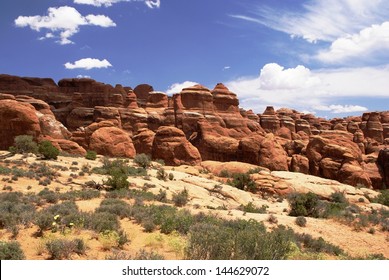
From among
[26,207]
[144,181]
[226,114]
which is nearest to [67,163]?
[144,181]

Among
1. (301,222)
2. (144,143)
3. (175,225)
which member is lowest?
(301,222)

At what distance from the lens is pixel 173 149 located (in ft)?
133

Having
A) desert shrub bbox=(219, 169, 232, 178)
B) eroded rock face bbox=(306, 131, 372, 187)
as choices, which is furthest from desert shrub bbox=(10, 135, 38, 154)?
eroded rock face bbox=(306, 131, 372, 187)

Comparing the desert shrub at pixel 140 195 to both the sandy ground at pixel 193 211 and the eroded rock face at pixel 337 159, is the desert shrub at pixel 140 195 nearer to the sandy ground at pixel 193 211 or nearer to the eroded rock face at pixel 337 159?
the sandy ground at pixel 193 211

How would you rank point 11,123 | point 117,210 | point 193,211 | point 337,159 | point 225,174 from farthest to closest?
1. point 337,159
2. point 225,174
3. point 11,123
4. point 193,211
5. point 117,210

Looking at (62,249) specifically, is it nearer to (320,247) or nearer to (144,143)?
Answer: (320,247)

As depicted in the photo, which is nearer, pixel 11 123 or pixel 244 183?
pixel 244 183

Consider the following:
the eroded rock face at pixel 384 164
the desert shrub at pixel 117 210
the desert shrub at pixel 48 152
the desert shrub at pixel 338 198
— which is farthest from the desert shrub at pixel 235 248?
the eroded rock face at pixel 384 164

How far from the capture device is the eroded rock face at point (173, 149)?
40.4 metres

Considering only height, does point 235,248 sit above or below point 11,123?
below

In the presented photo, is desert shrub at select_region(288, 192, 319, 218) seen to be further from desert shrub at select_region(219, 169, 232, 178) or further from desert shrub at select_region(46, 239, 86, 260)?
desert shrub at select_region(46, 239, 86, 260)

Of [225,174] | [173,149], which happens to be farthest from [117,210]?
[173,149]

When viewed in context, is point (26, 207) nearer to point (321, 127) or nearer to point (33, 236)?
point (33, 236)

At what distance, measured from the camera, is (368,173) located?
148ft
